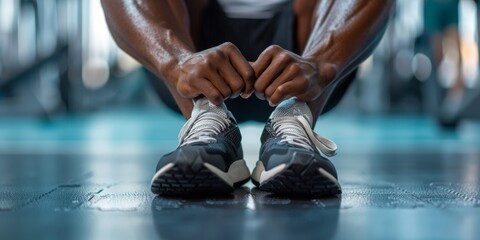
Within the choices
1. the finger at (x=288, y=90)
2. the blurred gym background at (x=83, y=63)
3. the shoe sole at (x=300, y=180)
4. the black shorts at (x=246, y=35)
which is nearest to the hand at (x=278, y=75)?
the finger at (x=288, y=90)

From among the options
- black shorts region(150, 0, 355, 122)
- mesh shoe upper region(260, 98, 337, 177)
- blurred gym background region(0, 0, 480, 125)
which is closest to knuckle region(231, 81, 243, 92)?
mesh shoe upper region(260, 98, 337, 177)

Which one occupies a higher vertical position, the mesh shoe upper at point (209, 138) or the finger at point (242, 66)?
the finger at point (242, 66)

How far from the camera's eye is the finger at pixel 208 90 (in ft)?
3.10

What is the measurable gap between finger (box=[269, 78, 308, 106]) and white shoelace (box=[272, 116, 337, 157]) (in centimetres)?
5

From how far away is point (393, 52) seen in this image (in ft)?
19.2

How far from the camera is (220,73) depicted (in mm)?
940

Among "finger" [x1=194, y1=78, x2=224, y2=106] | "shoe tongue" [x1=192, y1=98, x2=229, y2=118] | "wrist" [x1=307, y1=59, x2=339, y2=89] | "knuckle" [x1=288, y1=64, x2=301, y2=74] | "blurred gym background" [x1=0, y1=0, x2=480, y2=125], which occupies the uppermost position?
"knuckle" [x1=288, y1=64, x2=301, y2=74]

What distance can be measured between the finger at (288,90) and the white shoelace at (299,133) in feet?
0.17

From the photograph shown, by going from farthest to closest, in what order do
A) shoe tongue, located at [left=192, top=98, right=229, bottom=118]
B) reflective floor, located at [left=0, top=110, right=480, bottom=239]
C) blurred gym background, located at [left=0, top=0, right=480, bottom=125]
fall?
blurred gym background, located at [left=0, top=0, right=480, bottom=125] → shoe tongue, located at [left=192, top=98, right=229, bottom=118] → reflective floor, located at [left=0, top=110, right=480, bottom=239]

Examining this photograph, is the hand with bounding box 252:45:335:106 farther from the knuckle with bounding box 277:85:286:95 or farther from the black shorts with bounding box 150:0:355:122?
the black shorts with bounding box 150:0:355:122

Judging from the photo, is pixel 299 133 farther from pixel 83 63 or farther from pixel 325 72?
pixel 83 63

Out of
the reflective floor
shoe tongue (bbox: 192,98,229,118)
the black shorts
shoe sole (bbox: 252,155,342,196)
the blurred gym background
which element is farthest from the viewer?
the blurred gym background

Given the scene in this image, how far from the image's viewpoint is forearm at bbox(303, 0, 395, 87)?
41.8 inches

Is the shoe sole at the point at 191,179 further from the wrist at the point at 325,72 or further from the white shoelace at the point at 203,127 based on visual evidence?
the wrist at the point at 325,72
